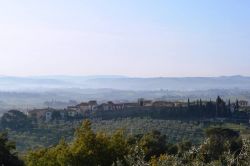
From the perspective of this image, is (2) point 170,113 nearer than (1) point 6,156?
No

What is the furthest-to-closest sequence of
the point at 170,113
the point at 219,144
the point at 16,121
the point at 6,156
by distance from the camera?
the point at 170,113 → the point at 16,121 → the point at 219,144 → the point at 6,156

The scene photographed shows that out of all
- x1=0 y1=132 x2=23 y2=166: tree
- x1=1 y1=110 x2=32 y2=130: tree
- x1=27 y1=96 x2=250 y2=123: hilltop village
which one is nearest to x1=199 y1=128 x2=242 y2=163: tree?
x1=0 y1=132 x2=23 y2=166: tree

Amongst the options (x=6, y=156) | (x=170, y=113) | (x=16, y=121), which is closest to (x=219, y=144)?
(x=6, y=156)

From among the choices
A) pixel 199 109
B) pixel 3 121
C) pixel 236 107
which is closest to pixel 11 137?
pixel 3 121

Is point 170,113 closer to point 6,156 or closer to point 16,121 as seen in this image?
point 16,121

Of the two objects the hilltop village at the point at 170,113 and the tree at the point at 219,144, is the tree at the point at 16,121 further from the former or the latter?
the tree at the point at 219,144

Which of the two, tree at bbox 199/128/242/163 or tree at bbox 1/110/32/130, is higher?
tree at bbox 199/128/242/163

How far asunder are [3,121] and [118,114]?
1532 centimetres

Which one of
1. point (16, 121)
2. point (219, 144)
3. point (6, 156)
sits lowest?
point (16, 121)

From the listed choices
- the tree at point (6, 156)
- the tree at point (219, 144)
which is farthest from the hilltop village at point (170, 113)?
the tree at point (6, 156)

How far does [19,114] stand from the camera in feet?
212

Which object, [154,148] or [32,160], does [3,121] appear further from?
[32,160]

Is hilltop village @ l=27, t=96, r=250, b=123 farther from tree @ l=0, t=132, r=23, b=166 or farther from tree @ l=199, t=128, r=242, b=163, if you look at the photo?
tree @ l=0, t=132, r=23, b=166

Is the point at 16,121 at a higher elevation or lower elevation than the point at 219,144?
lower
